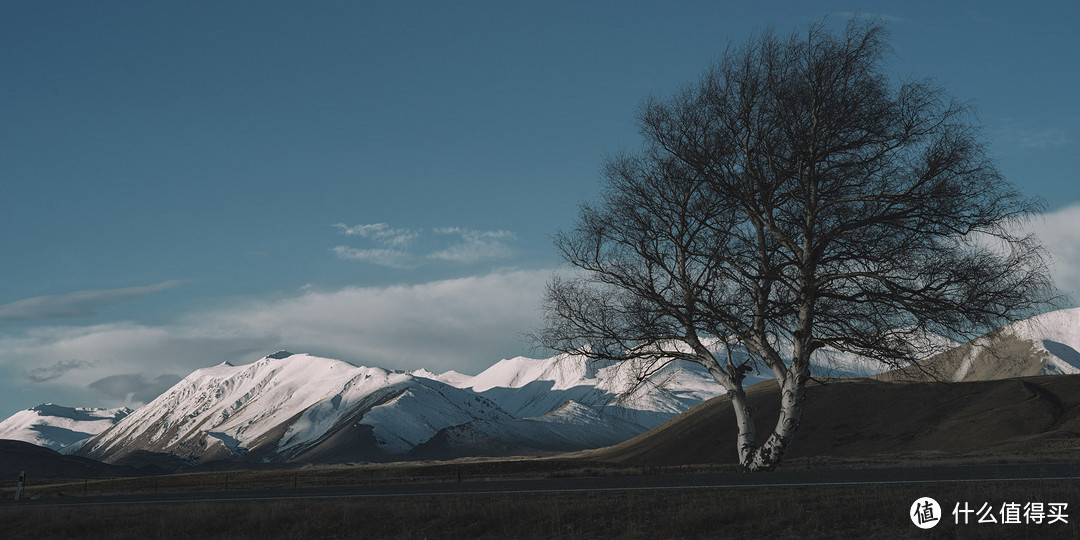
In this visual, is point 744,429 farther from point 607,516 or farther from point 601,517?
point 601,517

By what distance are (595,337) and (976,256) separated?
10.8 m

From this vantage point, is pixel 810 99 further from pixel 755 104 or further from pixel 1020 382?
pixel 1020 382

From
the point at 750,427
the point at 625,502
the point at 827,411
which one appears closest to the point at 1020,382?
the point at 827,411

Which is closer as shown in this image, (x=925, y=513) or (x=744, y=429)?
(x=925, y=513)

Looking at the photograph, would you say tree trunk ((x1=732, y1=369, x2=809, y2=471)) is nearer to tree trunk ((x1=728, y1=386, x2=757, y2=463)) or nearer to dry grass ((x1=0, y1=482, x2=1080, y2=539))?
tree trunk ((x1=728, y1=386, x2=757, y2=463))

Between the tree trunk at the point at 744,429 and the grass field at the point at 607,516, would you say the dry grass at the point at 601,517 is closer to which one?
the grass field at the point at 607,516

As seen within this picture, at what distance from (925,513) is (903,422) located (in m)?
80.5

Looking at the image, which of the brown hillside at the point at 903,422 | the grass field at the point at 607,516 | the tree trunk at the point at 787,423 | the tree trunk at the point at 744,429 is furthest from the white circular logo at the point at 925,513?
the brown hillside at the point at 903,422

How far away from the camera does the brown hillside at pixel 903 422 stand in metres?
72.9

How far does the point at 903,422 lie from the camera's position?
8744cm

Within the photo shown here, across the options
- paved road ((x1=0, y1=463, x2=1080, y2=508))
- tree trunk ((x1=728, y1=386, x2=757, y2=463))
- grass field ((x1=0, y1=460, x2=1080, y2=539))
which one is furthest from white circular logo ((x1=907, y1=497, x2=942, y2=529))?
tree trunk ((x1=728, y1=386, x2=757, y2=463))

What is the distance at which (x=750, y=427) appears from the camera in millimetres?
24828

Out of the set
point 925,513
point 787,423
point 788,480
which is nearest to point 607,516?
point 788,480

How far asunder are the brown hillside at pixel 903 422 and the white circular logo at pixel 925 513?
157ft
